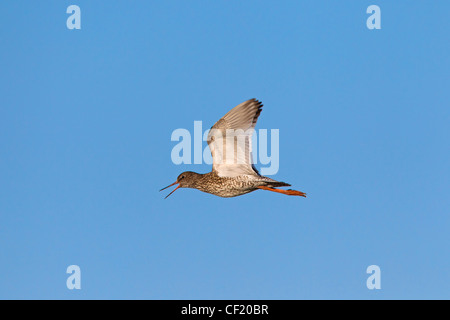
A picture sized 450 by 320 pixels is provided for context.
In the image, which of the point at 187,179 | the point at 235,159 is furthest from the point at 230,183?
the point at 187,179

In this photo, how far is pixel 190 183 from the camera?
20.3 m

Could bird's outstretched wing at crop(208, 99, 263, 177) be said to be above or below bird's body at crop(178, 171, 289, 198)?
above

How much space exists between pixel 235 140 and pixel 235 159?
0.64 metres

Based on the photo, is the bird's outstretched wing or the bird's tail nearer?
the bird's outstretched wing

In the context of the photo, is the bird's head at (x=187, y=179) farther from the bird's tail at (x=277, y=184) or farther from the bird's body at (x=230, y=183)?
the bird's tail at (x=277, y=184)

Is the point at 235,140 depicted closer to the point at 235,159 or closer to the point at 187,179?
the point at 235,159

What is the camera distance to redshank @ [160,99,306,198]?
61.0ft

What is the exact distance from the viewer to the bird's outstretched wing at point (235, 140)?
18547mm

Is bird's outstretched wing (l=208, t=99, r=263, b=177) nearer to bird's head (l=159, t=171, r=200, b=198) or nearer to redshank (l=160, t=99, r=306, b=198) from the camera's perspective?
redshank (l=160, t=99, r=306, b=198)

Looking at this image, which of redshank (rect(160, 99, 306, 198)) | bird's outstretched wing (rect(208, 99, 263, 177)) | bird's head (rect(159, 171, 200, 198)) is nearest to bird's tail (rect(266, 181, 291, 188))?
redshank (rect(160, 99, 306, 198))

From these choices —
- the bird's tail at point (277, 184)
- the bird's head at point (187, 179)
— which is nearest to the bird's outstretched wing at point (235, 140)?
the bird's tail at point (277, 184)

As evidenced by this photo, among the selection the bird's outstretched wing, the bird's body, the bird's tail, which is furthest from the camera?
the bird's body
